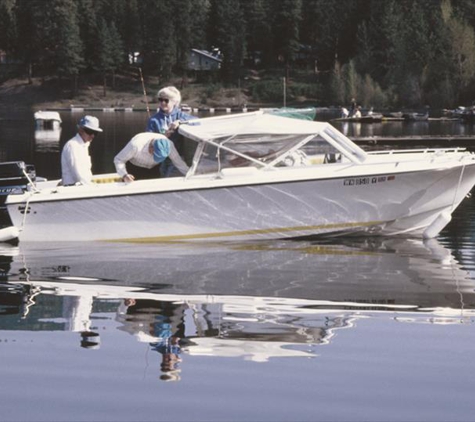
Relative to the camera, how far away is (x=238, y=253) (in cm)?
1551

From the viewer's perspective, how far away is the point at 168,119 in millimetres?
16047

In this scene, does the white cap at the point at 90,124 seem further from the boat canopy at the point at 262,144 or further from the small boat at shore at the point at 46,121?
the small boat at shore at the point at 46,121

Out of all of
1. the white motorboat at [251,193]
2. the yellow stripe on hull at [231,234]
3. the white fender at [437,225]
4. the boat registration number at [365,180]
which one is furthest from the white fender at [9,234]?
the white fender at [437,225]

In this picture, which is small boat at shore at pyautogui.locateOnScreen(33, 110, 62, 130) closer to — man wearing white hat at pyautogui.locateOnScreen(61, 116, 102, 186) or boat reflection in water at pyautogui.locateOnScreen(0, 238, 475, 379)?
man wearing white hat at pyautogui.locateOnScreen(61, 116, 102, 186)

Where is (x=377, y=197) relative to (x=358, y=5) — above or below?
below

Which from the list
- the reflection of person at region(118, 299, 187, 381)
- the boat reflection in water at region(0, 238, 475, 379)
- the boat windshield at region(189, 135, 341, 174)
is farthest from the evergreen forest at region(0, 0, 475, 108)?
the reflection of person at region(118, 299, 187, 381)

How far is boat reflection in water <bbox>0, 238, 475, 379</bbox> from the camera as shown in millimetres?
10375

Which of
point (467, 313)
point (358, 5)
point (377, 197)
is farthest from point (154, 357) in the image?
point (358, 5)

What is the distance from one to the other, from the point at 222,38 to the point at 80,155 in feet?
420

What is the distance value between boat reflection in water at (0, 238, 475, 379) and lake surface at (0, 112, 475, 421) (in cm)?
3

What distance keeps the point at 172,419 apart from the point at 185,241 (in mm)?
8470

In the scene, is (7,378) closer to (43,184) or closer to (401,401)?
(401,401)

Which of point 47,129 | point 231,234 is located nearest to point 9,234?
point 231,234

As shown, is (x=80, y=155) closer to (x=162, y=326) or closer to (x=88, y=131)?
(x=88, y=131)
